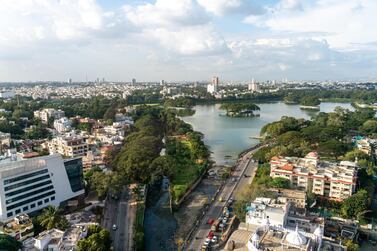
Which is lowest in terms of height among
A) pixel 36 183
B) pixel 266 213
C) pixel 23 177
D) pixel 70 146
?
pixel 266 213

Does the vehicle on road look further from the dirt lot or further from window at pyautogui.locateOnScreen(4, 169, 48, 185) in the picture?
window at pyautogui.locateOnScreen(4, 169, 48, 185)

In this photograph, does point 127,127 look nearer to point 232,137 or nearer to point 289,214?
point 232,137

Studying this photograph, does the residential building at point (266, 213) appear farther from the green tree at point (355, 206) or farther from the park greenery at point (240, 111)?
the park greenery at point (240, 111)

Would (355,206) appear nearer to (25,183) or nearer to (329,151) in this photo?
(329,151)

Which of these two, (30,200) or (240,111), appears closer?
(30,200)

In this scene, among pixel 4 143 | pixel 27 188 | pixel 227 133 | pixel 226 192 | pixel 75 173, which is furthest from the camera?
pixel 227 133

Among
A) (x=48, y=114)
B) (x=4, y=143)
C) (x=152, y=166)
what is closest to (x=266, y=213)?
(x=152, y=166)
